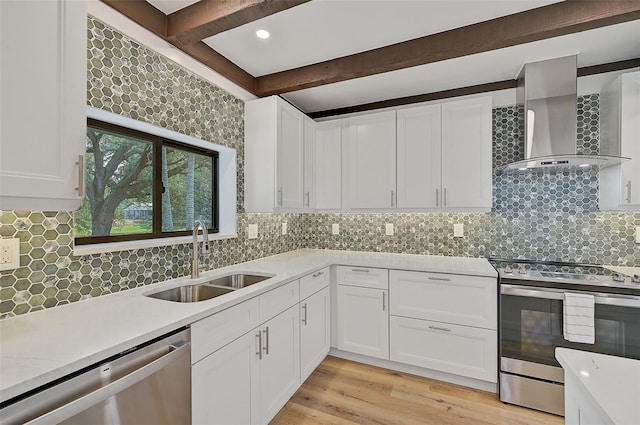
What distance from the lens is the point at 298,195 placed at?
2.85 meters

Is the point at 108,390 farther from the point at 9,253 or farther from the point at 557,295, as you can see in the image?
the point at 557,295

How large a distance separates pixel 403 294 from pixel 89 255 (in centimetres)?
219

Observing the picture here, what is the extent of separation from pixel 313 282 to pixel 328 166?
1313 millimetres

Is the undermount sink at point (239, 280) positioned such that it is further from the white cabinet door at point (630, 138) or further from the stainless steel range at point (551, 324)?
the white cabinet door at point (630, 138)

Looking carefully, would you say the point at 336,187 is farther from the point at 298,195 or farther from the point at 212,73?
the point at 212,73

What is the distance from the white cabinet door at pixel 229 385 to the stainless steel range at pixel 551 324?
1.79 m

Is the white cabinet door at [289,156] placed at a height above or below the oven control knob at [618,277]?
above

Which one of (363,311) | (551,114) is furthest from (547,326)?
(551,114)

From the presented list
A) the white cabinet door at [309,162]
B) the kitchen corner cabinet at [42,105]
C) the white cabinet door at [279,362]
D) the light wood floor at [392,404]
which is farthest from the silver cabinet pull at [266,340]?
the white cabinet door at [309,162]

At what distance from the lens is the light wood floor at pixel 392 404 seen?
6.48ft

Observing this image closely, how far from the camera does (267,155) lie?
2.52 metres

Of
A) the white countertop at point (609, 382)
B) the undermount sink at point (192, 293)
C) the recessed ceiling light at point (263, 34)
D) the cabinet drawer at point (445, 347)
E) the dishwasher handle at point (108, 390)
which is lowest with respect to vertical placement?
the cabinet drawer at point (445, 347)

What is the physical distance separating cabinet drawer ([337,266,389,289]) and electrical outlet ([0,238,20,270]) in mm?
2111

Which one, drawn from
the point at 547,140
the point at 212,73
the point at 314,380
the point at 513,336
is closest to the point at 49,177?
the point at 212,73
